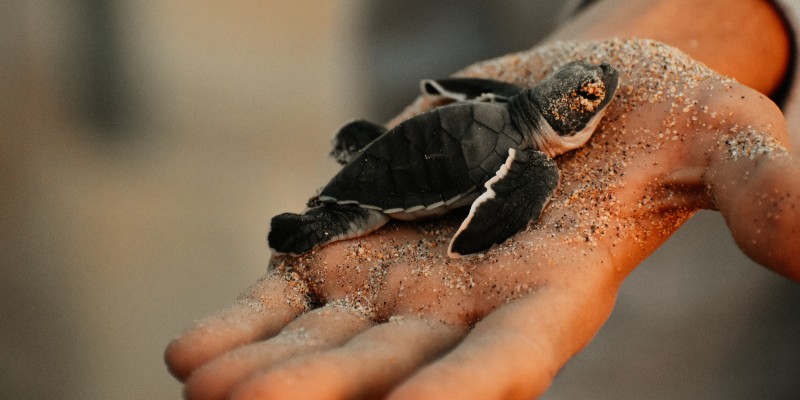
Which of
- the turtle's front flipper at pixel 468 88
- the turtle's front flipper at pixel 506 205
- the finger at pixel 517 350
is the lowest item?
the finger at pixel 517 350

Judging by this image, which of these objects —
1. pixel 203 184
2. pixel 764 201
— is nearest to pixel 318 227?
pixel 764 201

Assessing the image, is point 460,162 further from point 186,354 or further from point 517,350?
point 186,354

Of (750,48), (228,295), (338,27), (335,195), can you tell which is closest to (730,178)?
(335,195)

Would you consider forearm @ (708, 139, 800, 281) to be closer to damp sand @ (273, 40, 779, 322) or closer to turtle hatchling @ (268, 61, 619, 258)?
damp sand @ (273, 40, 779, 322)

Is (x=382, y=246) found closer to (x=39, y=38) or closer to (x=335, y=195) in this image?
(x=335, y=195)

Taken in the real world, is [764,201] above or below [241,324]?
below

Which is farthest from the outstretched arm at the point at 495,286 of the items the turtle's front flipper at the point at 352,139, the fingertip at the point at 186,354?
the turtle's front flipper at the point at 352,139

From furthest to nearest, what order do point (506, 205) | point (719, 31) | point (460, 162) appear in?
point (719, 31) → point (460, 162) → point (506, 205)

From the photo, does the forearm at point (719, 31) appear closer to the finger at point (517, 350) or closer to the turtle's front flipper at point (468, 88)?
the turtle's front flipper at point (468, 88)
